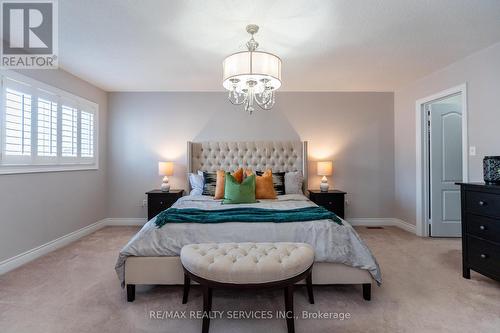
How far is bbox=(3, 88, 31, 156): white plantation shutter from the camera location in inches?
109

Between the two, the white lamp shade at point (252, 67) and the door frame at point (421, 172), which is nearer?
the white lamp shade at point (252, 67)

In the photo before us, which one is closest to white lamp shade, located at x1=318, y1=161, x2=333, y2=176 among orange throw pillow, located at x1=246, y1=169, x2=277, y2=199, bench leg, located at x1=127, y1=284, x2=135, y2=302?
orange throw pillow, located at x1=246, y1=169, x2=277, y2=199

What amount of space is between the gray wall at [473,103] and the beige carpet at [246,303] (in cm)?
136

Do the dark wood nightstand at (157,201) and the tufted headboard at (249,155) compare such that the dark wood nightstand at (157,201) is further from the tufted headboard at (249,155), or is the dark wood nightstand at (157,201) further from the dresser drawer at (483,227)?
the dresser drawer at (483,227)

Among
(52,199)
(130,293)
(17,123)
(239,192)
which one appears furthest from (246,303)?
(17,123)

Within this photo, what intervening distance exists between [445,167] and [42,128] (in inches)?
225

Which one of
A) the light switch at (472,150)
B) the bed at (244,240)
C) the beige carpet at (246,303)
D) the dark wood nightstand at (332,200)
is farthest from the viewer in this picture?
the dark wood nightstand at (332,200)

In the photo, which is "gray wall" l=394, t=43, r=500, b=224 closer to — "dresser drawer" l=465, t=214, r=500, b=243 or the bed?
"dresser drawer" l=465, t=214, r=500, b=243

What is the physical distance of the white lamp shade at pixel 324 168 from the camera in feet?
14.1

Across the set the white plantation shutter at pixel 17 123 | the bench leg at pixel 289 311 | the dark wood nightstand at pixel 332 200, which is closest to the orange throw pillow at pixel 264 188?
the dark wood nightstand at pixel 332 200

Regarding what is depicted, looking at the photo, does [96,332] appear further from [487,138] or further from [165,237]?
[487,138]

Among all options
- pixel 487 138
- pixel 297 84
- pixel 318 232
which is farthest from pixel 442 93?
pixel 318 232

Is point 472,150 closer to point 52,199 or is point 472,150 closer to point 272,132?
point 272,132

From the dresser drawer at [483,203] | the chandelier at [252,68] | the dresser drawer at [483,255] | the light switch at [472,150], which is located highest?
the chandelier at [252,68]
